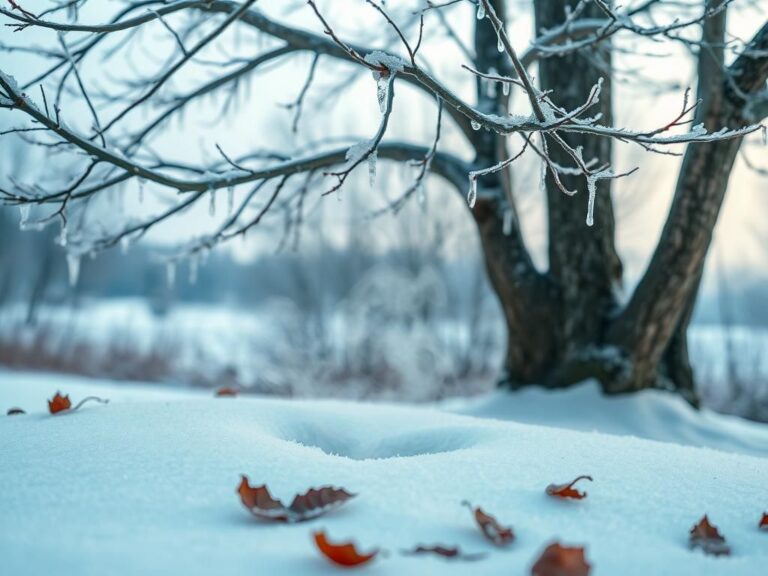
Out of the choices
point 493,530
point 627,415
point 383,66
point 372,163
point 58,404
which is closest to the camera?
point 493,530

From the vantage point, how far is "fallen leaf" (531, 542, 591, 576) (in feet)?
3.01

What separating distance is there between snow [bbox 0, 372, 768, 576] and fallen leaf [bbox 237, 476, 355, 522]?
2 centimetres

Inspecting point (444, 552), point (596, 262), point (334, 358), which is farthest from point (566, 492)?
point (334, 358)

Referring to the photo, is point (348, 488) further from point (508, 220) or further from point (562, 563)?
point (508, 220)

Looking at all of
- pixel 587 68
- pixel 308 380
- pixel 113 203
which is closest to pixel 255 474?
pixel 113 203

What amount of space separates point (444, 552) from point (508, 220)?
3.03 metres

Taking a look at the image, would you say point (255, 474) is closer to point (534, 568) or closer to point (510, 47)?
point (534, 568)

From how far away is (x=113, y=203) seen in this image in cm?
318

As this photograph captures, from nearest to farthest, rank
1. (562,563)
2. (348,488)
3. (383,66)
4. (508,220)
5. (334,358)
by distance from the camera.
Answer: (562,563)
(348,488)
(383,66)
(508,220)
(334,358)

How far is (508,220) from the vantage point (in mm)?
3818

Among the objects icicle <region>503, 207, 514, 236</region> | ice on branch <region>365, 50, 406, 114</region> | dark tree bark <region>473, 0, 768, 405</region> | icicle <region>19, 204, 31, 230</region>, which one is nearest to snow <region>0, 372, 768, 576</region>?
icicle <region>19, 204, 31, 230</region>

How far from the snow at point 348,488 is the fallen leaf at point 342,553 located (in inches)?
0.8

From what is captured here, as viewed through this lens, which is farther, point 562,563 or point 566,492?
point 566,492

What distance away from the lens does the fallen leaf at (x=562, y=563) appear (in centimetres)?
92
